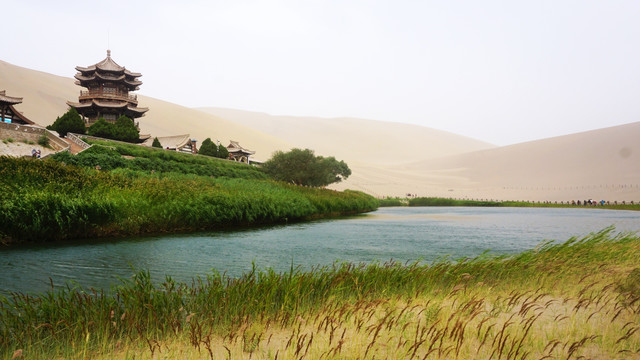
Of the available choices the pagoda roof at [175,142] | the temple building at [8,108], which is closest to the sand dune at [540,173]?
the pagoda roof at [175,142]

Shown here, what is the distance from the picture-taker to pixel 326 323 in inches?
175

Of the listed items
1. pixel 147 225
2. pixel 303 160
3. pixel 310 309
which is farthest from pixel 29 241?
pixel 303 160

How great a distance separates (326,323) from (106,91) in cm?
6942

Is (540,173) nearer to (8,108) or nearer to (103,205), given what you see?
(103,205)

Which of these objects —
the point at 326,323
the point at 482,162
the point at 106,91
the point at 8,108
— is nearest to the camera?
the point at 326,323

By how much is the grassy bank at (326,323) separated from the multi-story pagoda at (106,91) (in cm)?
6432

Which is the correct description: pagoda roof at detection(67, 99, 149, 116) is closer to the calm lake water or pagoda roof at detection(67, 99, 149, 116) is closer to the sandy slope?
the calm lake water

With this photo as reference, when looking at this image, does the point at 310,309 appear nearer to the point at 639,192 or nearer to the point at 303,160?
the point at 303,160

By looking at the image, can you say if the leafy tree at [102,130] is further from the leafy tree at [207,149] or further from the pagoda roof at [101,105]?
the leafy tree at [207,149]

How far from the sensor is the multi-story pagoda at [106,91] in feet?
→ 202

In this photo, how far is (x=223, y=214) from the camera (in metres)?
18.9

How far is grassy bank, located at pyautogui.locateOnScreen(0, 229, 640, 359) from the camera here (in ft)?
13.4

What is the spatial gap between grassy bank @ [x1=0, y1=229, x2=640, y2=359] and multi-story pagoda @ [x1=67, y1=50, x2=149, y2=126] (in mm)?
64318

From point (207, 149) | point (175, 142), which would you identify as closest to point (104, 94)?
point (175, 142)
